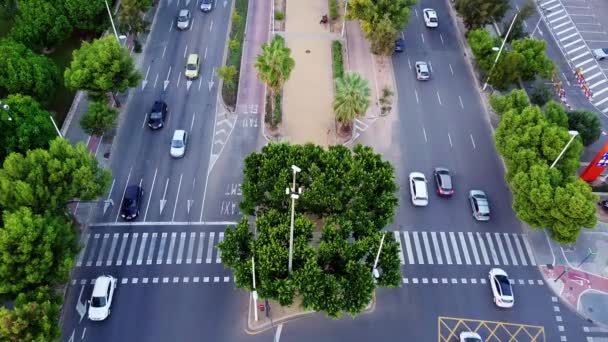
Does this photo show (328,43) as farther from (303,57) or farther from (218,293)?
(218,293)

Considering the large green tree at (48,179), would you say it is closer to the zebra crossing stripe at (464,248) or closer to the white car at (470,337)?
the white car at (470,337)

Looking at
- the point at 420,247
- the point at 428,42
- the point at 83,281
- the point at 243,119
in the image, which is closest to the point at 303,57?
the point at 243,119

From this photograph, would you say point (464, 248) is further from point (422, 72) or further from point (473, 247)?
point (422, 72)

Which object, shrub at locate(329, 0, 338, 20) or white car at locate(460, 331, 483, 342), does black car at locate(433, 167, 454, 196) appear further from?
shrub at locate(329, 0, 338, 20)

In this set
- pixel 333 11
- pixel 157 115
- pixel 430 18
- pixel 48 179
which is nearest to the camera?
pixel 48 179

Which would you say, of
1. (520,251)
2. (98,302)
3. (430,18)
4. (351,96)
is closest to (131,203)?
(98,302)

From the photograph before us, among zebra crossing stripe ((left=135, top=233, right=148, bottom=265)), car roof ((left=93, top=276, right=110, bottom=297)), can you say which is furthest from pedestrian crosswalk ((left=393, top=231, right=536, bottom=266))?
car roof ((left=93, top=276, right=110, bottom=297))
